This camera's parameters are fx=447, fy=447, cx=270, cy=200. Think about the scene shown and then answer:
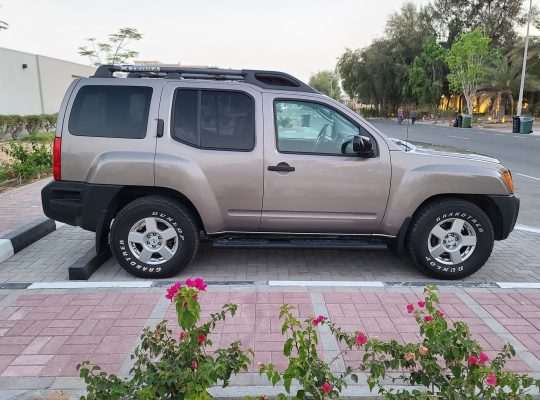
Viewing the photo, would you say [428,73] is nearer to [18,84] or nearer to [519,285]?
[18,84]

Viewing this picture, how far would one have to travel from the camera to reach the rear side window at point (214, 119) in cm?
454

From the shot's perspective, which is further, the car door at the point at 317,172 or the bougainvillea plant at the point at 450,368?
the car door at the point at 317,172

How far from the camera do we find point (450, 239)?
470cm

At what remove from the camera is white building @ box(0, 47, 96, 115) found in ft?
77.7

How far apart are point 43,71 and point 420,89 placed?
38.6 m

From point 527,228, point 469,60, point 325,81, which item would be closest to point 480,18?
point 469,60

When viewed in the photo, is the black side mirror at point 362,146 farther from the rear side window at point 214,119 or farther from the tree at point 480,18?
the tree at point 480,18

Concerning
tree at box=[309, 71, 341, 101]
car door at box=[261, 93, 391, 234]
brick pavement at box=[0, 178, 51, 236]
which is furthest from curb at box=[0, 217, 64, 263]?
tree at box=[309, 71, 341, 101]

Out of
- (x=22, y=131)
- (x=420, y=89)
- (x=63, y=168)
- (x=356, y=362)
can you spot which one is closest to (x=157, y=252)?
(x=63, y=168)

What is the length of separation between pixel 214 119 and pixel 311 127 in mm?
1015

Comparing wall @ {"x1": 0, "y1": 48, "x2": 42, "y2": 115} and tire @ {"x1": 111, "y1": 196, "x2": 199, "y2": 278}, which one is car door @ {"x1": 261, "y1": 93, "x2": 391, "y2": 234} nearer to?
tire @ {"x1": 111, "y1": 196, "x2": 199, "y2": 278}

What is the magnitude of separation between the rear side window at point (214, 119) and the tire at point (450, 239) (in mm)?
1958

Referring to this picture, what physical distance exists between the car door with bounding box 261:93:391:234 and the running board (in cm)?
12

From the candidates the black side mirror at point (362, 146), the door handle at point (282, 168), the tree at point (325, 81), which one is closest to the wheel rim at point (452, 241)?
the black side mirror at point (362, 146)
